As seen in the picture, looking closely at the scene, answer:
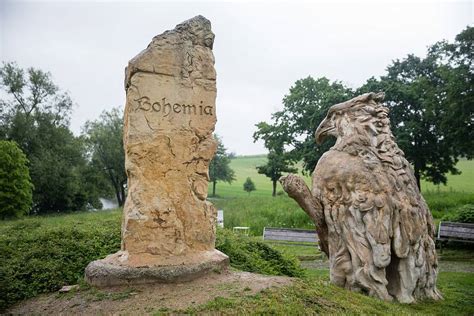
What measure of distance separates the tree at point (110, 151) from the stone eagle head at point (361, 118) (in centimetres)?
3522

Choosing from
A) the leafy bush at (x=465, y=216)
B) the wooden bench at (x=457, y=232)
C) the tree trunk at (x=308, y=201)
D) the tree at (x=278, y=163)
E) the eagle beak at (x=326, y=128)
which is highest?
the tree at (x=278, y=163)

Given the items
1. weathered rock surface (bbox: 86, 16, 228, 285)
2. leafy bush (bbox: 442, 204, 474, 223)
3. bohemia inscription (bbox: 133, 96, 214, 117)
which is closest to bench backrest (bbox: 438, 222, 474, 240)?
leafy bush (bbox: 442, 204, 474, 223)

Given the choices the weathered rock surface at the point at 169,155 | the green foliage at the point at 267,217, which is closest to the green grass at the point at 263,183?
the green foliage at the point at 267,217

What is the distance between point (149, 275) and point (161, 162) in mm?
1733

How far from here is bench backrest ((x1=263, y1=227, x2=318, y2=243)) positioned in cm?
1620

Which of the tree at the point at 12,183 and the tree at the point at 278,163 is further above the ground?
the tree at the point at 278,163

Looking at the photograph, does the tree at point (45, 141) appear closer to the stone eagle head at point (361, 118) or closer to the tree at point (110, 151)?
the tree at point (110, 151)

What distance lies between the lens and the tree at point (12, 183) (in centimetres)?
2602

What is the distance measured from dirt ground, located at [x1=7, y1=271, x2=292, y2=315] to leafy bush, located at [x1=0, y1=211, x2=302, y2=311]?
0.58 metres

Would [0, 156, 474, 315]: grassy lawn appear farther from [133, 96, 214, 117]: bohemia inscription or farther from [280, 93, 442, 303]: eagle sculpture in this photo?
[133, 96, 214, 117]: bohemia inscription

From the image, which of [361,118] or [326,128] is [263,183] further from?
[361,118]

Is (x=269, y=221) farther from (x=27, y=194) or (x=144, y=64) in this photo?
(x=144, y=64)

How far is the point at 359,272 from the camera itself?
24.0ft

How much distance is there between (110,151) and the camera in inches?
1682
